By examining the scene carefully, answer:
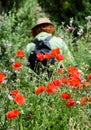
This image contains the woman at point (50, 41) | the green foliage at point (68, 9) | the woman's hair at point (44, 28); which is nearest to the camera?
the woman at point (50, 41)

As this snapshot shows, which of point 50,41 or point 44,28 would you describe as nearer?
point 50,41

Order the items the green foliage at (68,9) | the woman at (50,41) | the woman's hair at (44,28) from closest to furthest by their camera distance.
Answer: the woman at (50,41) < the woman's hair at (44,28) < the green foliage at (68,9)

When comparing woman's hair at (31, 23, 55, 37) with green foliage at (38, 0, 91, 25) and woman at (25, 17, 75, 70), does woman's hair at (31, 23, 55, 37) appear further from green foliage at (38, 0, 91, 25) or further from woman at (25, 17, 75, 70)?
green foliage at (38, 0, 91, 25)

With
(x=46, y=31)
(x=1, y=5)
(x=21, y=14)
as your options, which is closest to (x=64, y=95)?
(x=46, y=31)

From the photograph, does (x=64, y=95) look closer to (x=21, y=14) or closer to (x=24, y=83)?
(x=24, y=83)

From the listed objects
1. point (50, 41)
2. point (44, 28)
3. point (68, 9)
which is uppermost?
point (68, 9)

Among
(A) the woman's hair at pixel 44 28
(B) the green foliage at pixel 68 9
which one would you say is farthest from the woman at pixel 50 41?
(B) the green foliage at pixel 68 9

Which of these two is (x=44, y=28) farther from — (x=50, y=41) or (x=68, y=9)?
(x=68, y=9)

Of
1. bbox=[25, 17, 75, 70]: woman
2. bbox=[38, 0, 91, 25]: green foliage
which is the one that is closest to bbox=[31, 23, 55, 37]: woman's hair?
bbox=[25, 17, 75, 70]: woman

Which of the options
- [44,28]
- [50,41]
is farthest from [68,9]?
[50,41]

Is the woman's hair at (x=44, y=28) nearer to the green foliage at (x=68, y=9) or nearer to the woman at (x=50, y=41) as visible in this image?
the woman at (x=50, y=41)

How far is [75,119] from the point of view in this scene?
394 centimetres

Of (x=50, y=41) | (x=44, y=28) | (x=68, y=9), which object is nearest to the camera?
(x=50, y=41)

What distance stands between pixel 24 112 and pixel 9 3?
6414 millimetres
